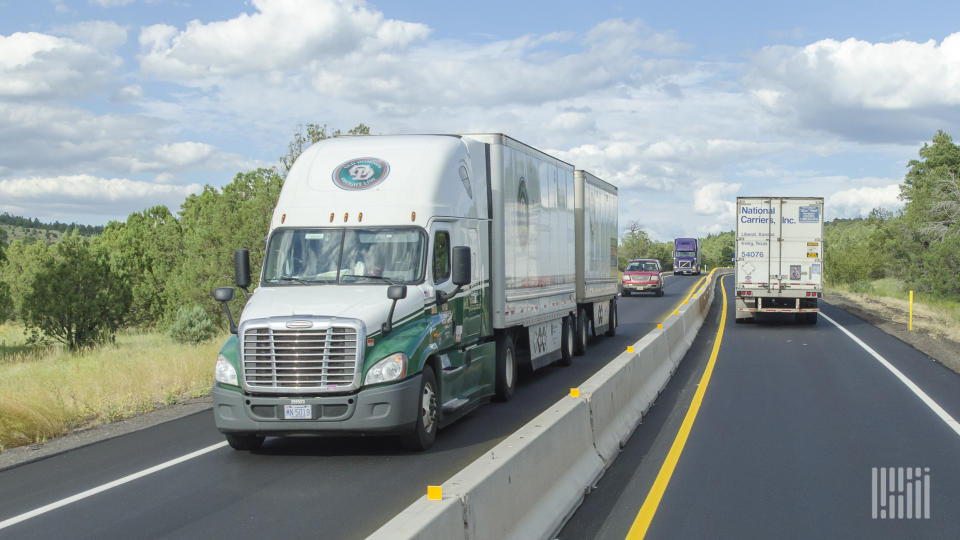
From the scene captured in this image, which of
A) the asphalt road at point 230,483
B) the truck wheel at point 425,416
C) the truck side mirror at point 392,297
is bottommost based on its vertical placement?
the asphalt road at point 230,483

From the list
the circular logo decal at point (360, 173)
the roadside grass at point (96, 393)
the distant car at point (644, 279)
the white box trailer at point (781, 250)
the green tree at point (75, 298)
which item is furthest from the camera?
the distant car at point (644, 279)

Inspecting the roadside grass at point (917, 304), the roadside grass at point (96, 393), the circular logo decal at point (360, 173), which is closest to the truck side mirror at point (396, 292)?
the circular logo decal at point (360, 173)

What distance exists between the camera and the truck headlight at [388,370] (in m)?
8.95

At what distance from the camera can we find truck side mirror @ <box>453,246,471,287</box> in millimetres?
10234

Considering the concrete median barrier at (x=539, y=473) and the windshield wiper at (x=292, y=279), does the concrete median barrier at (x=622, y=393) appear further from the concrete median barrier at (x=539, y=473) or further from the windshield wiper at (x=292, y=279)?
the windshield wiper at (x=292, y=279)

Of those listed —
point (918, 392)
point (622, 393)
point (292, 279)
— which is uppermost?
point (292, 279)

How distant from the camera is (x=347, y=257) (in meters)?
10.2

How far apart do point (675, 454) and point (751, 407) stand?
11.6 feet

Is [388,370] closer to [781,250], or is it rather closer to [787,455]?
[787,455]

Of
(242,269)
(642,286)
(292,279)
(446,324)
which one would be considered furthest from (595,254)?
(642,286)

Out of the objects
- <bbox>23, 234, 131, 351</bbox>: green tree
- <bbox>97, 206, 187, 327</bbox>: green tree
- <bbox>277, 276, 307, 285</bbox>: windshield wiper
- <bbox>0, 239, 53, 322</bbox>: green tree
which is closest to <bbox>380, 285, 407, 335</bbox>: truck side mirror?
<bbox>277, 276, 307, 285</bbox>: windshield wiper

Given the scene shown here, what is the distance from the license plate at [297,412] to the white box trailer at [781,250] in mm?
20257

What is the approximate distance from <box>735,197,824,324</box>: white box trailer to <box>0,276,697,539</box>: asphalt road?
16.6m

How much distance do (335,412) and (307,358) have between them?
60cm
